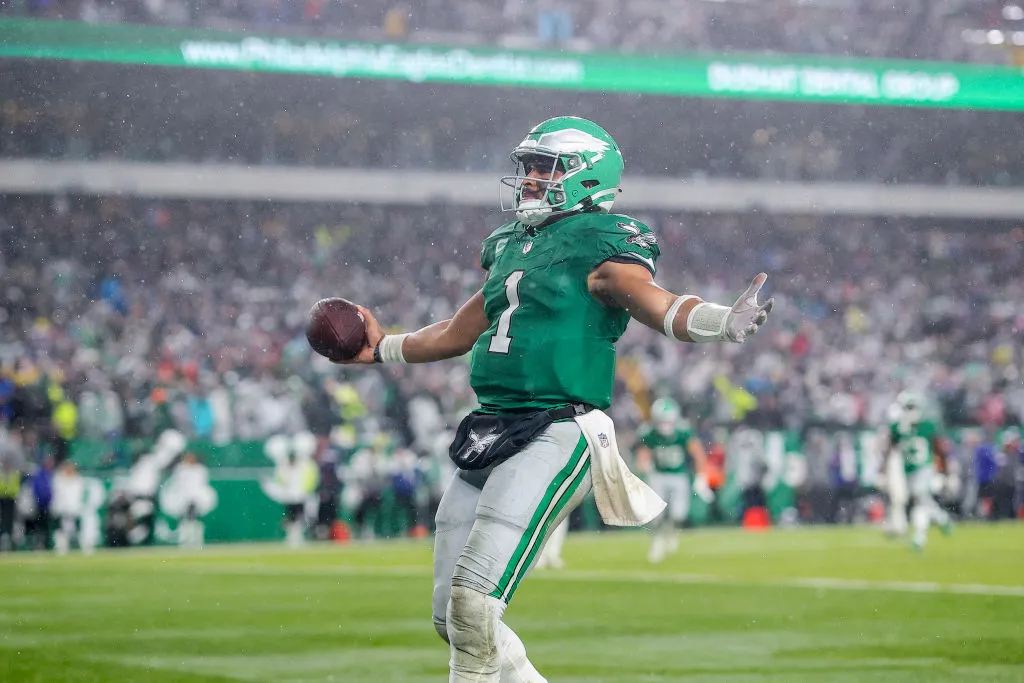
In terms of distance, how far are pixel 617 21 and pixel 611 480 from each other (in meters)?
24.1

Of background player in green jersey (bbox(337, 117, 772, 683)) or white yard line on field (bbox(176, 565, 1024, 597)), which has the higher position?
background player in green jersey (bbox(337, 117, 772, 683))

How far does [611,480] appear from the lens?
446 centimetres

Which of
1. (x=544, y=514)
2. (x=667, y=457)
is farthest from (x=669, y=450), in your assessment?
(x=544, y=514)

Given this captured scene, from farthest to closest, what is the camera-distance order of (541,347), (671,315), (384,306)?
1. (384,306)
2. (541,347)
3. (671,315)

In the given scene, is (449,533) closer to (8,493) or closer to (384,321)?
(8,493)

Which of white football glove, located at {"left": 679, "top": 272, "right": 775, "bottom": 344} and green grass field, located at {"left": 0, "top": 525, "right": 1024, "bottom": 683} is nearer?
white football glove, located at {"left": 679, "top": 272, "right": 775, "bottom": 344}

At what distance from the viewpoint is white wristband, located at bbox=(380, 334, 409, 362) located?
522 cm

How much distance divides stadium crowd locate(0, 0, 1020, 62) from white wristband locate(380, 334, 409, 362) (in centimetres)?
2017

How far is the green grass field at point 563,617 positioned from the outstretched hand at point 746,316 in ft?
10.8

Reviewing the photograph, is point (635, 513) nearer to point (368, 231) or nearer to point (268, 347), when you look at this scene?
point (268, 347)

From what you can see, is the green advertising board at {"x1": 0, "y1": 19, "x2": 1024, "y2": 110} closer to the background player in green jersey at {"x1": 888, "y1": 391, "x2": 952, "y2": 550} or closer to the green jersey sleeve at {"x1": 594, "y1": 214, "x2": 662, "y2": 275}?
the background player in green jersey at {"x1": 888, "y1": 391, "x2": 952, "y2": 550}

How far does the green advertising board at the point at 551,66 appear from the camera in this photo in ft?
79.0

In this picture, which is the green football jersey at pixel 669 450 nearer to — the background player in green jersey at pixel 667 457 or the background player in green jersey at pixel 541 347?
the background player in green jersey at pixel 667 457

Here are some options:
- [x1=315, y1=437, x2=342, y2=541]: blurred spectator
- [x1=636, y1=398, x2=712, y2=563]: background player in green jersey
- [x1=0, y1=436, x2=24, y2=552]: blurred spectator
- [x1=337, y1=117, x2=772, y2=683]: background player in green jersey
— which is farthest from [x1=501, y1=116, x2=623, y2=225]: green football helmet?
[x1=315, y1=437, x2=342, y2=541]: blurred spectator
